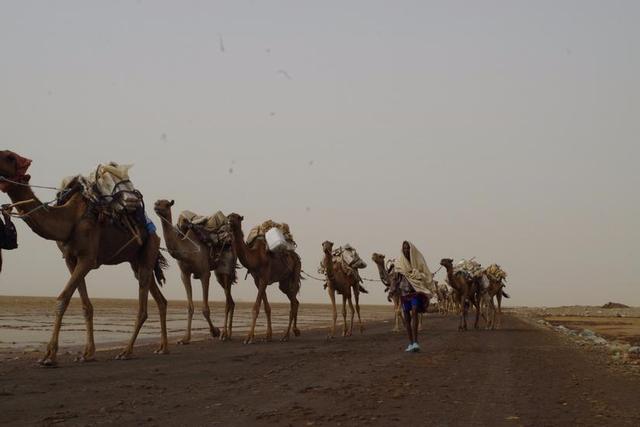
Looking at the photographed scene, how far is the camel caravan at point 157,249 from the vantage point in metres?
11.7

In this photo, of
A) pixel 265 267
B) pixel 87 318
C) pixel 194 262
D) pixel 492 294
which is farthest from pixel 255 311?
pixel 492 294

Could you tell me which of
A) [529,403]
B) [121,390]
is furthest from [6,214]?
[529,403]

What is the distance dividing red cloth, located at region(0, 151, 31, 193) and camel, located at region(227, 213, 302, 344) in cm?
715

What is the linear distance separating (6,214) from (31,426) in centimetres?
541

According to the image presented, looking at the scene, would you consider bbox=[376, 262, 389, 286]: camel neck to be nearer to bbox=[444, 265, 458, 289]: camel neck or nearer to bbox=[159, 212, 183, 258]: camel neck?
bbox=[444, 265, 458, 289]: camel neck

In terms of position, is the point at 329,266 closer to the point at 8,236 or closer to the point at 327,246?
the point at 327,246

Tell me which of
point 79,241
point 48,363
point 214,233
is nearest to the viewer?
point 48,363

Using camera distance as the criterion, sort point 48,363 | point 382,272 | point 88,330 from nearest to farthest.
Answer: point 48,363 < point 88,330 < point 382,272

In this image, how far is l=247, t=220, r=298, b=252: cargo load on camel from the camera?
19781 millimetres

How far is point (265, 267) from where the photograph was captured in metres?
19.5

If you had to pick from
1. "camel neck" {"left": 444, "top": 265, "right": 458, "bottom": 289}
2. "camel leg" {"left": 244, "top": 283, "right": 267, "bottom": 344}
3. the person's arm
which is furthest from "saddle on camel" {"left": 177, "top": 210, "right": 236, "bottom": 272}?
"camel neck" {"left": 444, "top": 265, "right": 458, "bottom": 289}

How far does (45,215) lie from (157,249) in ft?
10.2

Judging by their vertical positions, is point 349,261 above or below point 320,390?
above

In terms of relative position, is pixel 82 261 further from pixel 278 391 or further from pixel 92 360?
pixel 278 391
